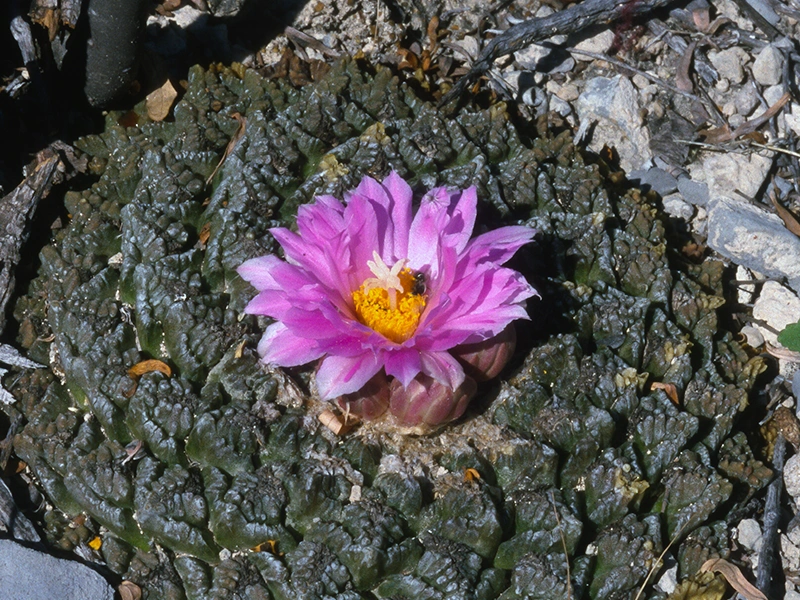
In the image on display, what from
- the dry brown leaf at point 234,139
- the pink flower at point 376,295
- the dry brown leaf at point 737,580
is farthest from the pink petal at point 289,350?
the dry brown leaf at point 737,580

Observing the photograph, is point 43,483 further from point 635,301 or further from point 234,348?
point 635,301

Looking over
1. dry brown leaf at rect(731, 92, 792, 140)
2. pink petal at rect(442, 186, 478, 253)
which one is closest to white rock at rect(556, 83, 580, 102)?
dry brown leaf at rect(731, 92, 792, 140)

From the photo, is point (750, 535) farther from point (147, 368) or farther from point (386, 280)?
point (147, 368)

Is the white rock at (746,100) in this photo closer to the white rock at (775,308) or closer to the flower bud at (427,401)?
the white rock at (775,308)

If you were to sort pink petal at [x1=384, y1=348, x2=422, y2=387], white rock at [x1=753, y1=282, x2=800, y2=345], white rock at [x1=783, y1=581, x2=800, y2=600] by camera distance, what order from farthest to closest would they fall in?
white rock at [x1=753, y1=282, x2=800, y2=345], white rock at [x1=783, y1=581, x2=800, y2=600], pink petal at [x1=384, y1=348, x2=422, y2=387]

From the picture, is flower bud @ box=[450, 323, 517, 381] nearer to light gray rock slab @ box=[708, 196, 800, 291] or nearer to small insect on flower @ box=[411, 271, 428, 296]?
small insect on flower @ box=[411, 271, 428, 296]
